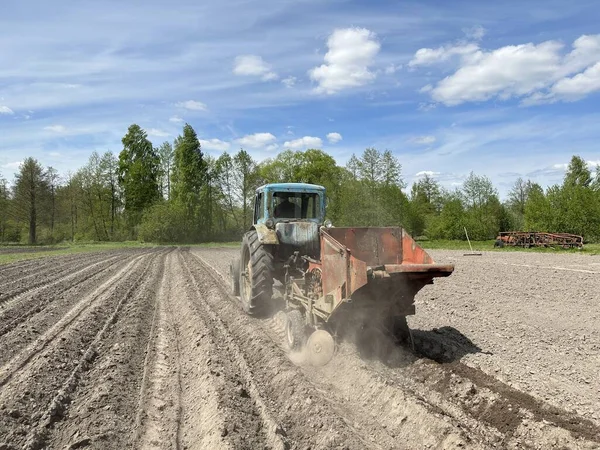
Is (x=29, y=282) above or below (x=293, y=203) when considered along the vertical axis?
below

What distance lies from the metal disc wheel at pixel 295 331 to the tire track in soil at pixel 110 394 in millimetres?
2119

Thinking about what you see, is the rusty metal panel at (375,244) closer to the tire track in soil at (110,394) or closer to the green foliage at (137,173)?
the tire track in soil at (110,394)

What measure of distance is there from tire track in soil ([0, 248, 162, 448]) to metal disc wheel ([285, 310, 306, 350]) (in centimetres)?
286

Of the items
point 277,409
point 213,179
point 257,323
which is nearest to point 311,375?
point 277,409

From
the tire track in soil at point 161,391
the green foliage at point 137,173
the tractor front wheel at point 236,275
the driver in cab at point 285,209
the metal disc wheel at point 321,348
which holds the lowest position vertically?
the tire track in soil at point 161,391

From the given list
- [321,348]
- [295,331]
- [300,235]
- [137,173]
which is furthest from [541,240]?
[137,173]

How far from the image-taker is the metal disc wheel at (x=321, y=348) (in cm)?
637

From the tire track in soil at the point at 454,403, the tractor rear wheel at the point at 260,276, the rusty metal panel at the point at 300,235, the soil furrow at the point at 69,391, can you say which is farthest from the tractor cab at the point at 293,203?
the soil furrow at the point at 69,391

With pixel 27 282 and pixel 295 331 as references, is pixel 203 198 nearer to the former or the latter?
pixel 27 282

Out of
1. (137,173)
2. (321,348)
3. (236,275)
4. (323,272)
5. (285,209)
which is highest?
(137,173)

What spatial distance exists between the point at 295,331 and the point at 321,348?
667 mm

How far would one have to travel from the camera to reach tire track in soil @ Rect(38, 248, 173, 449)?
4.32 metres

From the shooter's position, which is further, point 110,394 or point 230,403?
point 110,394

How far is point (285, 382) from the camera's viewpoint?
18.6 feet
